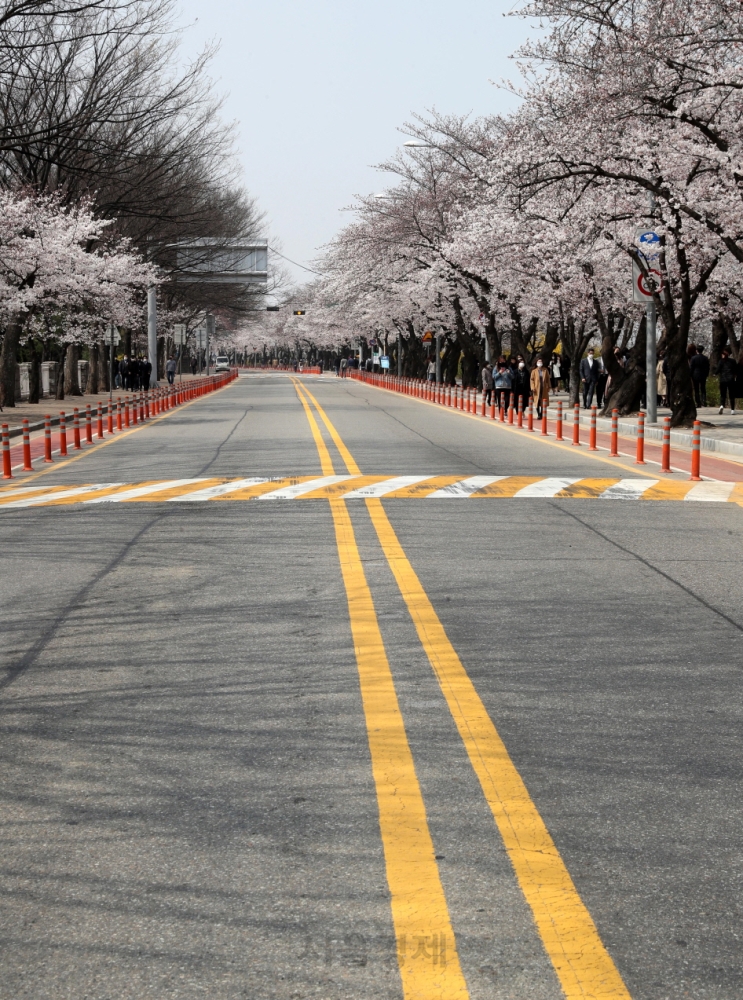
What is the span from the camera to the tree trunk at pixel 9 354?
39281 mm

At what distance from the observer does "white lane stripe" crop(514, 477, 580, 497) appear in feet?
52.3

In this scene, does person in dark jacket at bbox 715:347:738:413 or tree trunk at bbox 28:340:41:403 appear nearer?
person in dark jacket at bbox 715:347:738:413

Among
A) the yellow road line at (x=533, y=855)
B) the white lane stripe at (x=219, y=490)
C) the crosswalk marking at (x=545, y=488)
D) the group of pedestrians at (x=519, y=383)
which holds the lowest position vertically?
the white lane stripe at (x=219, y=490)

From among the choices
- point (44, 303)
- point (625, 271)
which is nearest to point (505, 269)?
point (625, 271)

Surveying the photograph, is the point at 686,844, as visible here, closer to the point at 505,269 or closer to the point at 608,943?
the point at 608,943

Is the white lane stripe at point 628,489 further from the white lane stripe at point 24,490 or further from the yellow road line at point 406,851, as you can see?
the yellow road line at point 406,851

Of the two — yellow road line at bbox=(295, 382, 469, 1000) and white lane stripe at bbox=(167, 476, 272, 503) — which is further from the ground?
yellow road line at bbox=(295, 382, 469, 1000)

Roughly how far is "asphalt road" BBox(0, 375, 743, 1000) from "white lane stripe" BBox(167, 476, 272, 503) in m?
3.99

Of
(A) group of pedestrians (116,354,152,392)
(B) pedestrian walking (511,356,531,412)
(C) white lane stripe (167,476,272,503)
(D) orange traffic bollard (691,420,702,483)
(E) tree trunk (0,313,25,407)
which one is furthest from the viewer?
(A) group of pedestrians (116,354,152,392)

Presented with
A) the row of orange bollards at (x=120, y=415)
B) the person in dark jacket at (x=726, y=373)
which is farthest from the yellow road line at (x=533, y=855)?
the person in dark jacket at (x=726, y=373)

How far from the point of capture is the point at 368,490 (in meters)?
16.1

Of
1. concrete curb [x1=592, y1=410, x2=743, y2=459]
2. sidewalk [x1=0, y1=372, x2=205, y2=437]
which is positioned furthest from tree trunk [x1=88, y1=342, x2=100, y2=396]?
concrete curb [x1=592, y1=410, x2=743, y2=459]

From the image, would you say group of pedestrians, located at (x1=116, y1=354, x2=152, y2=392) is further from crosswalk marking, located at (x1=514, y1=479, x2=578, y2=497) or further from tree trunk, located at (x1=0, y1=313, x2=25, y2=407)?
crosswalk marking, located at (x1=514, y1=479, x2=578, y2=497)

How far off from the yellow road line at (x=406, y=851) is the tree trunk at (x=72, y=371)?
153 feet
